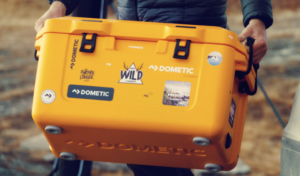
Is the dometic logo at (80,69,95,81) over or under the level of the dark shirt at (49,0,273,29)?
under

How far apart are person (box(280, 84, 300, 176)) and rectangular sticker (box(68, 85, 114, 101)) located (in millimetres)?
480

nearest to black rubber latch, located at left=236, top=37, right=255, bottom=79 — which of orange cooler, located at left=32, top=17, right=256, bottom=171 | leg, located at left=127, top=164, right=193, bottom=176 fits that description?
orange cooler, located at left=32, top=17, right=256, bottom=171

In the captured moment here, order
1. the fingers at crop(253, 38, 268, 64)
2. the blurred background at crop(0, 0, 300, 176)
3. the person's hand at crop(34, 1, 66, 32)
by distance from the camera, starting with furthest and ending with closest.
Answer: the blurred background at crop(0, 0, 300, 176) < the person's hand at crop(34, 1, 66, 32) < the fingers at crop(253, 38, 268, 64)

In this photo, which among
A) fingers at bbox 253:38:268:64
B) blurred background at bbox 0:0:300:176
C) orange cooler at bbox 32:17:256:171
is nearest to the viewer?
orange cooler at bbox 32:17:256:171

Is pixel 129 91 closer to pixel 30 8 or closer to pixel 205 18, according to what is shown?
pixel 205 18

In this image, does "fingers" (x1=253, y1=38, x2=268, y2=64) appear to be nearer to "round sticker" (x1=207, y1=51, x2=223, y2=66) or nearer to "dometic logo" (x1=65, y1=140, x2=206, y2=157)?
"round sticker" (x1=207, y1=51, x2=223, y2=66)

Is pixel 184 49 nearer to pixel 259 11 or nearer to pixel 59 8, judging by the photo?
pixel 259 11

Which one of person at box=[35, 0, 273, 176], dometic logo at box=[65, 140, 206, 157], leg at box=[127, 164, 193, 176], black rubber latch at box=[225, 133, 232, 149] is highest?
person at box=[35, 0, 273, 176]

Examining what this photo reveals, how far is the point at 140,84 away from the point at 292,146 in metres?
0.42

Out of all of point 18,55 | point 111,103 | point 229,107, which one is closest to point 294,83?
point 229,107

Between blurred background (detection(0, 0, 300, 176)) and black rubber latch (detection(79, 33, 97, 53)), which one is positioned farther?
blurred background (detection(0, 0, 300, 176))

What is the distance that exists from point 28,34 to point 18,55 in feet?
0.84

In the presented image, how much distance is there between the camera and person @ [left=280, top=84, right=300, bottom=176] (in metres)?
0.79

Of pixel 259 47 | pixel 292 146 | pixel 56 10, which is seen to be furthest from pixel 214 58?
pixel 56 10
